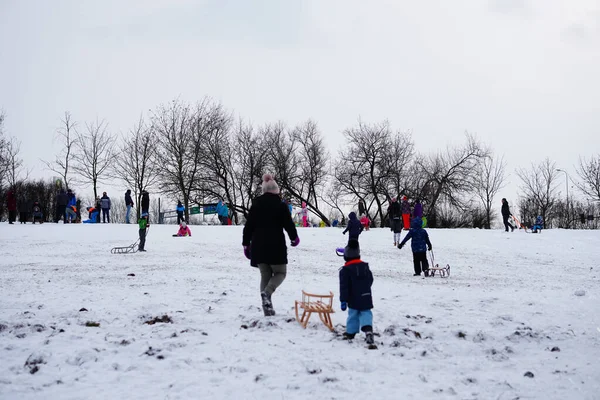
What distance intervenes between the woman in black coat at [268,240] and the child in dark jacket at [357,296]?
3.39 feet

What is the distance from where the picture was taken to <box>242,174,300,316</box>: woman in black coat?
6.79 meters

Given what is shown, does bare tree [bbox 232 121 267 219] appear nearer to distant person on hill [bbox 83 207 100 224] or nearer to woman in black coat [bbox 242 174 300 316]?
distant person on hill [bbox 83 207 100 224]

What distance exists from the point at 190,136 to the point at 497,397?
39.8 m

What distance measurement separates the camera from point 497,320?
23.8 feet

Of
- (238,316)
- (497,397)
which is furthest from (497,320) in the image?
(238,316)

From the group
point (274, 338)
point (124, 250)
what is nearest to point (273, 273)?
point (274, 338)

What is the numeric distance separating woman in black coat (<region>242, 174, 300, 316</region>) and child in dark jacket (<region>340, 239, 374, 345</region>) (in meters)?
1.03

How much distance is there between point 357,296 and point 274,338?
119 cm

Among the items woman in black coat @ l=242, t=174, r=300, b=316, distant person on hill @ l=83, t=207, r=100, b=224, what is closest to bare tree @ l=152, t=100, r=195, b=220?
distant person on hill @ l=83, t=207, r=100, b=224

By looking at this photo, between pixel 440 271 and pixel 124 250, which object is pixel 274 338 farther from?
pixel 124 250

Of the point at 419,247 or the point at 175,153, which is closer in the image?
the point at 419,247

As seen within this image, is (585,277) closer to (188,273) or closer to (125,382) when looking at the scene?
(188,273)

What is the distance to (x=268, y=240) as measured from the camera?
6.81m

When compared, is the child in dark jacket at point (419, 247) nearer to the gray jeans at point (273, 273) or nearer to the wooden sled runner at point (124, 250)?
the gray jeans at point (273, 273)
